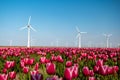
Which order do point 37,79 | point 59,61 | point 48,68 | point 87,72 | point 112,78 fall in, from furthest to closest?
point 59,61
point 112,78
point 87,72
point 48,68
point 37,79

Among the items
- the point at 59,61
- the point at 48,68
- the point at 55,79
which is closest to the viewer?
the point at 55,79

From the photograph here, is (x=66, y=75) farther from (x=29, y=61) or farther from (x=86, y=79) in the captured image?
(x=29, y=61)

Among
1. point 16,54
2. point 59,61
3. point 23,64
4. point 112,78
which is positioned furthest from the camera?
point 16,54

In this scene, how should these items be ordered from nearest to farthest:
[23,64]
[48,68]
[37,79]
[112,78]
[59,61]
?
[37,79], [48,68], [112,78], [23,64], [59,61]

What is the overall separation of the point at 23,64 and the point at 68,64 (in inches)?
46.6

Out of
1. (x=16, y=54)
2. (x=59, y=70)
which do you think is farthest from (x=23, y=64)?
(x=16, y=54)

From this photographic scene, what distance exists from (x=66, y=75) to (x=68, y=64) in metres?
2.74

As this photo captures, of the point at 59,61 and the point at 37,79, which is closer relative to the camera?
the point at 37,79

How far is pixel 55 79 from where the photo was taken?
3414mm

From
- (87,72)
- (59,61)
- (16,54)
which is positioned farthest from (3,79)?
(16,54)

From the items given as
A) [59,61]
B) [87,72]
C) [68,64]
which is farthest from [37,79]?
[59,61]

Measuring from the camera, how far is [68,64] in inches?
263

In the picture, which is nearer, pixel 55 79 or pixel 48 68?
pixel 55 79

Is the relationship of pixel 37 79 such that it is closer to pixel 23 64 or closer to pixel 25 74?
pixel 25 74
